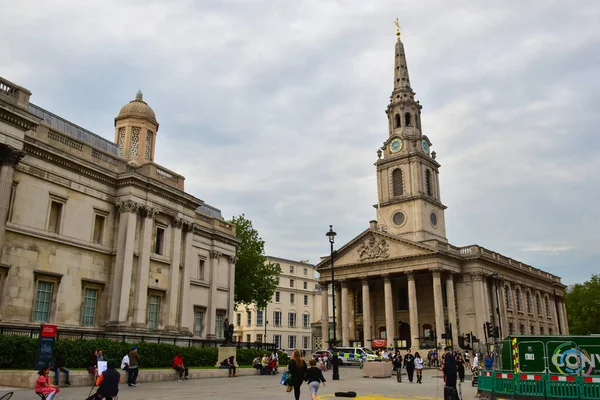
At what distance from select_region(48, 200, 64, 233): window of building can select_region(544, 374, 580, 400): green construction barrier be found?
76.3ft

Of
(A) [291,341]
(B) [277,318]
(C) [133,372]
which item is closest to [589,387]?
(C) [133,372]

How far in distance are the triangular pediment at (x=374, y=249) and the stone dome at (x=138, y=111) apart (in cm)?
3397

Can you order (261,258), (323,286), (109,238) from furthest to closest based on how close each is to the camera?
(323,286)
(261,258)
(109,238)

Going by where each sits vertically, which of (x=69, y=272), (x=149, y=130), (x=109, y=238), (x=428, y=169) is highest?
(x=428, y=169)

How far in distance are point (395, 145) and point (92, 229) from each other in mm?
51138

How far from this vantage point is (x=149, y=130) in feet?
121

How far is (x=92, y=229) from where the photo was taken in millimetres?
28078

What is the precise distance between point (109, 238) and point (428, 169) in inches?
2007

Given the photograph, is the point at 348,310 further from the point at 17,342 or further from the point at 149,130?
the point at 17,342

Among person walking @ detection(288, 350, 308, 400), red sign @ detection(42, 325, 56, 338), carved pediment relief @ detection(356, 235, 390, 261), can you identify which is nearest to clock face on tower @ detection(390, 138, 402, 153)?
carved pediment relief @ detection(356, 235, 390, 261)

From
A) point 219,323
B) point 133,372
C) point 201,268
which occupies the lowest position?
point 133,372

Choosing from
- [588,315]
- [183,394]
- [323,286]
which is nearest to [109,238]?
[183,394]

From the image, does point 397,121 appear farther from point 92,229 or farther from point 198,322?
point 92,229

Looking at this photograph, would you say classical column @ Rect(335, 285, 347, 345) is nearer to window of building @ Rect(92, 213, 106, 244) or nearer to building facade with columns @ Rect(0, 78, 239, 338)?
building facade with columns @ Rect(0, 78, 239, 338)
